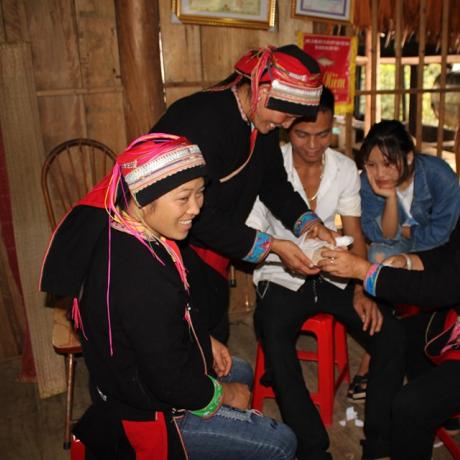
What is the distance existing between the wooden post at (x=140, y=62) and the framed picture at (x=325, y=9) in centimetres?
92

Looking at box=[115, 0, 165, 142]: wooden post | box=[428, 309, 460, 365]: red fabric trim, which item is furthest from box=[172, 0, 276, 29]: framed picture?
box=[428, 309, 460, 365]: red fabric trim

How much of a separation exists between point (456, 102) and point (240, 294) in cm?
575

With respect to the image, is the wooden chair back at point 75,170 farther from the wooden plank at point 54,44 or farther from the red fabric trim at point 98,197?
the red fabric trim at point 98,197

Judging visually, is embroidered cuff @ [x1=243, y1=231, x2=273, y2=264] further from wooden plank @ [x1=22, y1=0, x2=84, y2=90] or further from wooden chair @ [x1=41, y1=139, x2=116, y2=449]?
wooden plank @ [x1=22, y1=0, x2=84, y2=90]

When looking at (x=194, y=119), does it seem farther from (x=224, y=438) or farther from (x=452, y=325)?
(x=452, y=325)

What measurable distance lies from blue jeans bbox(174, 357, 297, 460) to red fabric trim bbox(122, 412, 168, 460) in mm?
94

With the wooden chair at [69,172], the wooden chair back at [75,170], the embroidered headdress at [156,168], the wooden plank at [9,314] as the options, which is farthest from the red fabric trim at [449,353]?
the wooden plank at [9,314]

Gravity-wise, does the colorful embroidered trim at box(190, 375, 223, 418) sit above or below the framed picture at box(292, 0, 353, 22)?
below

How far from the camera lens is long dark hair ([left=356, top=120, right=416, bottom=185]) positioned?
8.17ft

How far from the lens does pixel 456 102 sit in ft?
25.0

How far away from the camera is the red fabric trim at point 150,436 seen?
1.51 metres

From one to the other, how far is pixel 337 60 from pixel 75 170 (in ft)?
6.17

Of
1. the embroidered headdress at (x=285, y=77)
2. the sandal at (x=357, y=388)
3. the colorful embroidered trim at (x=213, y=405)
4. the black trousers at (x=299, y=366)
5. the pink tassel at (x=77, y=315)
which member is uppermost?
the embroidered headdress at (x=285, y=77)

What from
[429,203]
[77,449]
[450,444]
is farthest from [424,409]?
[77,449]
